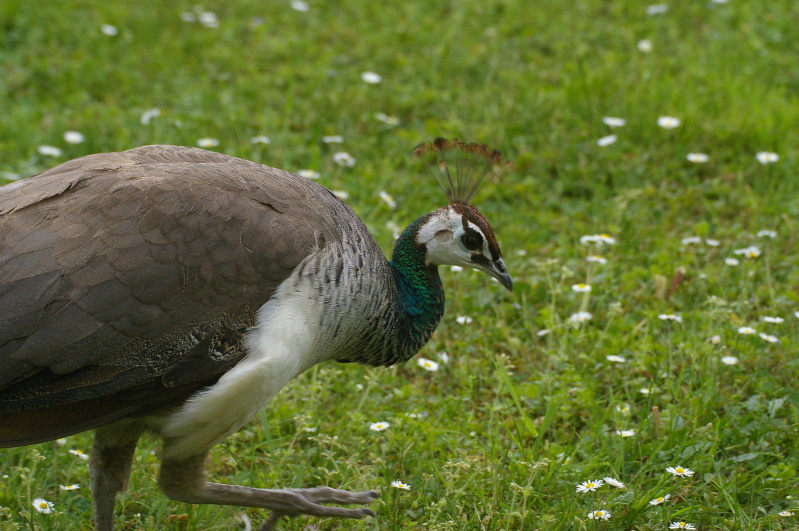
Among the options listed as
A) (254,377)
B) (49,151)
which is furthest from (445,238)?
(49,151)

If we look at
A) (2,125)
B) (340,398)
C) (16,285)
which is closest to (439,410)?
(340,398)

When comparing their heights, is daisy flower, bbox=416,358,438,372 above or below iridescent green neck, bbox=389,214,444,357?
below

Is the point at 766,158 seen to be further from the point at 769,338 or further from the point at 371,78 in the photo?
the point at 371,78

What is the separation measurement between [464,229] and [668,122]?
2527 millimetres

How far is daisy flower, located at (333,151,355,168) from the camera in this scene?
547cm

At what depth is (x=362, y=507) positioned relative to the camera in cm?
332

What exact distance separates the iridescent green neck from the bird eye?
0.16 m

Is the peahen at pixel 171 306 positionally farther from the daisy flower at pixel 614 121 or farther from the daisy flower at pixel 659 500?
the daisy flower at pixel 614 121

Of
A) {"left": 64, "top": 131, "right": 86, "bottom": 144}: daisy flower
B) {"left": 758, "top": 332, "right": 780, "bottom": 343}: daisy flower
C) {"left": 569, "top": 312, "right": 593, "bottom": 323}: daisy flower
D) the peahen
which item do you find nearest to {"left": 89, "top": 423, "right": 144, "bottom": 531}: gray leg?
the peahen

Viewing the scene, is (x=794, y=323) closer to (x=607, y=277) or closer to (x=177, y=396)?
(x=607, y=277)

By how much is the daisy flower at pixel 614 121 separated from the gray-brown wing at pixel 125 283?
2.94 metres

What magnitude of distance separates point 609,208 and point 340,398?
2.00 metres

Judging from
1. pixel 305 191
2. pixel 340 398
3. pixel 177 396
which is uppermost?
pixel 305 191

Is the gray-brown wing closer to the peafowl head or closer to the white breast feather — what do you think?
the white breast feather
